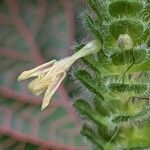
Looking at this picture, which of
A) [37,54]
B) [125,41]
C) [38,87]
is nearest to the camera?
[125,41]

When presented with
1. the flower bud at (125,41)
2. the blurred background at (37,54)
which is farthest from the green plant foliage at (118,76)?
the blurred background at (37,54)

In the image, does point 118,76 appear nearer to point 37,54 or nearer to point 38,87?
point 38,87

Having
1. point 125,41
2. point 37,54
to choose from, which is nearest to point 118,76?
point 125,41

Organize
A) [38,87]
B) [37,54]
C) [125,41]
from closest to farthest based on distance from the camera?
[125,41]
[38,87]
[37,54]

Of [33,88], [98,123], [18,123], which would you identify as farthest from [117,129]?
Answer: [18,123]

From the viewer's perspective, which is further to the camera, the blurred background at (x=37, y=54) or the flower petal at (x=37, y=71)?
the blurred background at (x=37, y=54)

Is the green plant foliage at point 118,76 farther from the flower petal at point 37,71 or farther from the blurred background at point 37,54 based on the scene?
the blurred background at point 37,54

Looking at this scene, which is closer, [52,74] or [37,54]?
[52,74]

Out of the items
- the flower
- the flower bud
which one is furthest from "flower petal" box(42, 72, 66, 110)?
the flower bud

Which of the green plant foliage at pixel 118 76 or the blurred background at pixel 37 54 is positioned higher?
the green plant foliage at pixel 118 76
